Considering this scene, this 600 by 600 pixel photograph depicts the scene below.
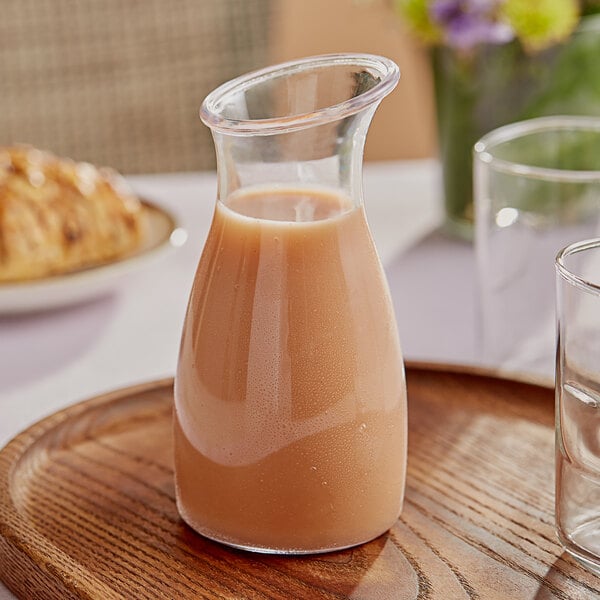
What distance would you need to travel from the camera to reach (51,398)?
27.4 inches

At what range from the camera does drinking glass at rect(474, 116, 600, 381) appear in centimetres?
67

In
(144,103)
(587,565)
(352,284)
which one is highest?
(352,284)

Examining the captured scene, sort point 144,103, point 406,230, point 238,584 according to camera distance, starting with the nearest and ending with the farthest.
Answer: point 238,584 < point 406,230 < point 144,103

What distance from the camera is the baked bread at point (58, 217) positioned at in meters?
0.82

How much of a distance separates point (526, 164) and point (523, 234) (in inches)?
2.7

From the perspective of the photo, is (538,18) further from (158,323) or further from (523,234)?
(158,323)

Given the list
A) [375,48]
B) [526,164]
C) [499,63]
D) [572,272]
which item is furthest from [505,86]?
[375,48]

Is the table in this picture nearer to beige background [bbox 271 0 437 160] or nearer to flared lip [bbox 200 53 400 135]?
flared lip [bbox 200 53 400 135]

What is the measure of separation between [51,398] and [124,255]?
213 millimetres

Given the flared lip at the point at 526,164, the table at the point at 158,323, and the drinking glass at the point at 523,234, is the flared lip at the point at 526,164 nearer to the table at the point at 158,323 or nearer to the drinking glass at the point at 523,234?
the drinking glass at the point at 523,234

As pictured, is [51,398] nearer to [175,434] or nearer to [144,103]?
[175,434]

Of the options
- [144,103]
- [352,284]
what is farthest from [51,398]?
[144,103]

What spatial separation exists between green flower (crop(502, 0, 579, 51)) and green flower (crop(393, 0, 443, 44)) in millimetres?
62

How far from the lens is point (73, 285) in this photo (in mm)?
792
